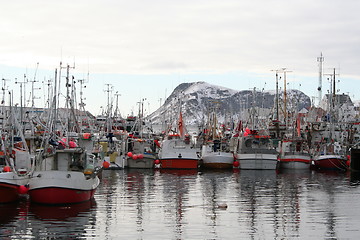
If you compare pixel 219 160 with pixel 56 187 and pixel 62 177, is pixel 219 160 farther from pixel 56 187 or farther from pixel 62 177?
pixel 62 177

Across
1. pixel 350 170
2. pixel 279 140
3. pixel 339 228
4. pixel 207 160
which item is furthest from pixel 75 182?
pixel 279 140

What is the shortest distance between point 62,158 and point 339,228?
47.5ft

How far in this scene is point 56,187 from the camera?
3147cm

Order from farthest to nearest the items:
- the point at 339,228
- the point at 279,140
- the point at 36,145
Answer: the point at 279,140 < the point at 36,145 < the point at 339,228

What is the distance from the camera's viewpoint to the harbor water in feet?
83.3

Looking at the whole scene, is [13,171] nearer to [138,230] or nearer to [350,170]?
[138,230]

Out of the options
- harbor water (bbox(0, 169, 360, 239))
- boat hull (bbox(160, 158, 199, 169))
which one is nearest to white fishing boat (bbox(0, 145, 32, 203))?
harbor water (bbox(0, 169, 360, 239))

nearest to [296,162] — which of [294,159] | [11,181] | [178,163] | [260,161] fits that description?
[294,159]

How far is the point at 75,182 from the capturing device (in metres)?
31.7

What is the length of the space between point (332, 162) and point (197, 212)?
33875 mm

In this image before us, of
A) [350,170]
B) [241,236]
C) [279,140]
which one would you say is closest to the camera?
[241,236]

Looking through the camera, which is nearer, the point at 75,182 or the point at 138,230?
the point at 138,230

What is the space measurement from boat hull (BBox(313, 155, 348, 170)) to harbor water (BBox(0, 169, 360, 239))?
46.3 feet

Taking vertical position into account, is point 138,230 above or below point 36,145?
below
